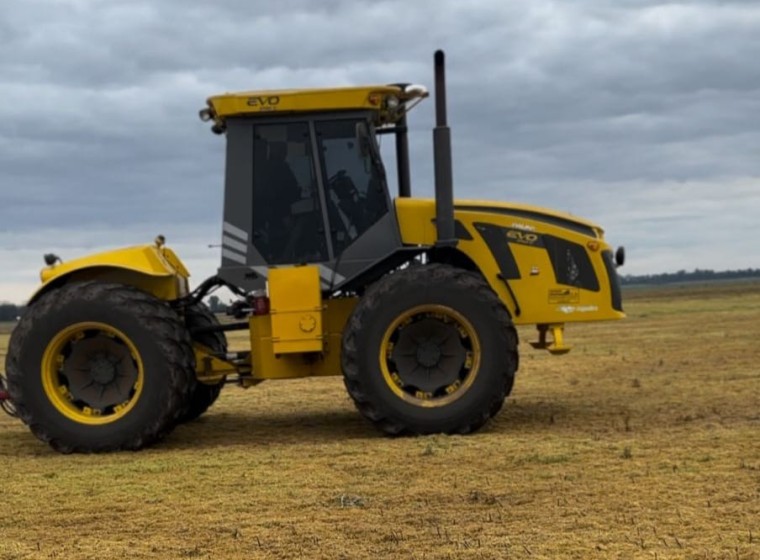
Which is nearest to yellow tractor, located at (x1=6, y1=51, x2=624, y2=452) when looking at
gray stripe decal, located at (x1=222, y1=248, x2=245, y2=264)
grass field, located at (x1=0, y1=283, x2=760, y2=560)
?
gray stripe decal, located at (x1=222, y1=248, x2=245, y2=264)

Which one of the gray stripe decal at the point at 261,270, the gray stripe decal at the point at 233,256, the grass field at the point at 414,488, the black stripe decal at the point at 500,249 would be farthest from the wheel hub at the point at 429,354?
the gray stripe decal at the point at 233,256

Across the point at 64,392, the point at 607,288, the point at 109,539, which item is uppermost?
the point at 607,288

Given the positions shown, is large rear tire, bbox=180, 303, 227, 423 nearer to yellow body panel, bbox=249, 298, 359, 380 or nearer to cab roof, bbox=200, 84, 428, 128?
yellow body panel, bbox=249, 298, 359, 380

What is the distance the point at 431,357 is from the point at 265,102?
2.93m

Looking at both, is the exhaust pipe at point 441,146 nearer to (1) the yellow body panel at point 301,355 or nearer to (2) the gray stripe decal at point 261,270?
(1) the yellow body panel at point 301,355

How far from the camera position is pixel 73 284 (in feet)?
30.2

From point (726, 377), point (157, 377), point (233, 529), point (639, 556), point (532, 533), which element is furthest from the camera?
point (726, 377)

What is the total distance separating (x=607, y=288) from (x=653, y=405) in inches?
69.0

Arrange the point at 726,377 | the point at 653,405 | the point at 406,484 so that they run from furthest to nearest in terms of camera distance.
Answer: the point at 726,377 < the point at 653,405 < the point at 406,484

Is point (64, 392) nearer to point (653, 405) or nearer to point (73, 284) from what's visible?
point (73, 284)

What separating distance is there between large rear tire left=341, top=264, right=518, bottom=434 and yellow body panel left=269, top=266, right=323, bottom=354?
42cm

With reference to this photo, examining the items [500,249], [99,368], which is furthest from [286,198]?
[99,368]

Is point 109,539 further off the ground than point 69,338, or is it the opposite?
point 69,338

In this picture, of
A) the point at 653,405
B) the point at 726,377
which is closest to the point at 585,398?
the point at 653,405
